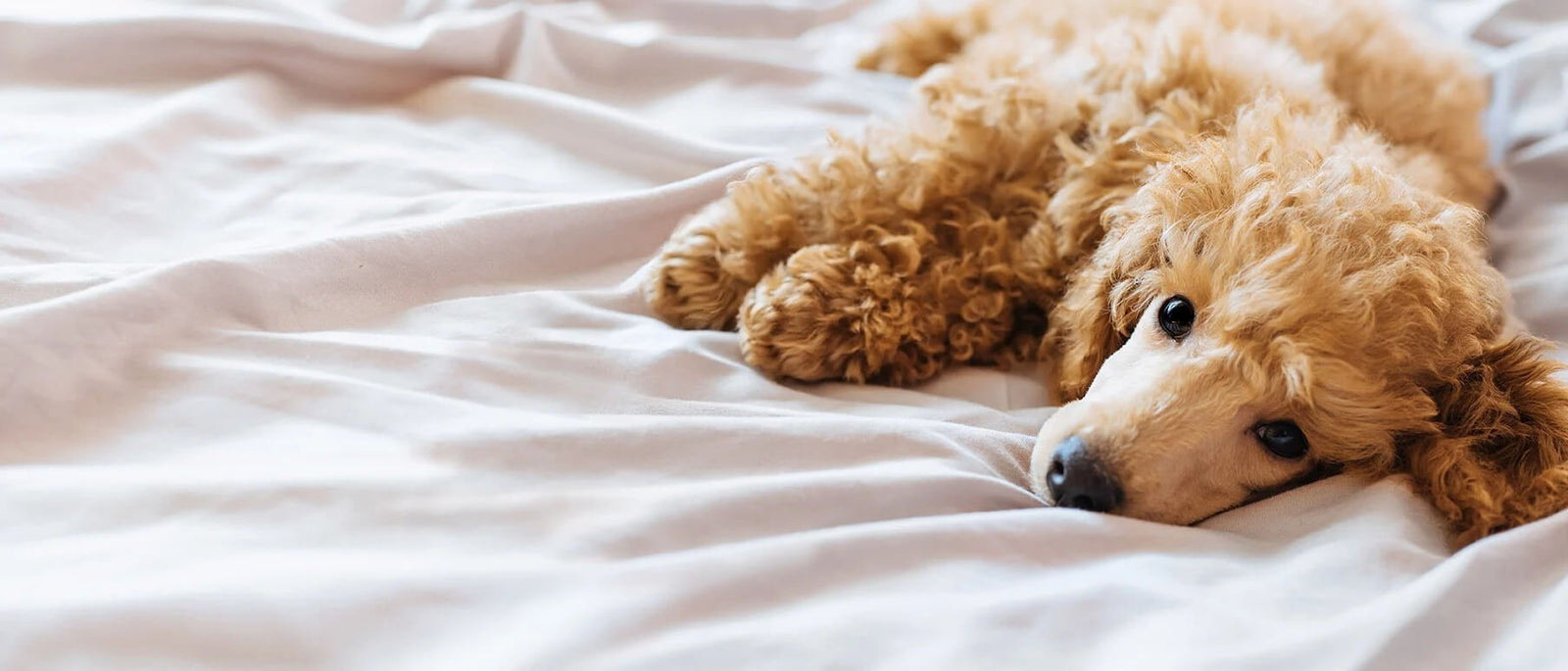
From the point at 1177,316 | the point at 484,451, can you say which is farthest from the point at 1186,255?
the point at 484,451

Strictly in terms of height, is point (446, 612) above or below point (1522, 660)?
above

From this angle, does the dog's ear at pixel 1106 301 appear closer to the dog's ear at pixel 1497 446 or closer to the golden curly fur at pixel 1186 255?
the golden curly fur at pixel 1186 255

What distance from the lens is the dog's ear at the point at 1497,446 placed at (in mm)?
1031

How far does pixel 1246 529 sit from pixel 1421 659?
27 cm

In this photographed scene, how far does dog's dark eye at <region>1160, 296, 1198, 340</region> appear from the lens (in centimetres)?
119

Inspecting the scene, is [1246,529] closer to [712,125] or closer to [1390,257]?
[1390,257]

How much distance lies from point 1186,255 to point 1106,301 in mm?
127

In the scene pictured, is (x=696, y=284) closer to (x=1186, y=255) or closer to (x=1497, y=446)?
(x=1186, y=255)

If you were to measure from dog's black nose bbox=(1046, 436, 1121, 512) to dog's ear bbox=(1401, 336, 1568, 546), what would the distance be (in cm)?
33

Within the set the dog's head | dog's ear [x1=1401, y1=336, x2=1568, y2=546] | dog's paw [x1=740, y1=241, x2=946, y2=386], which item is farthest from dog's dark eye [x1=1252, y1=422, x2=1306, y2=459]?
dog's paw [x1=740, y1=241, x2=946, y2=386]

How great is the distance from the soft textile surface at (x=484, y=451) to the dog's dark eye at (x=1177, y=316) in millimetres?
177

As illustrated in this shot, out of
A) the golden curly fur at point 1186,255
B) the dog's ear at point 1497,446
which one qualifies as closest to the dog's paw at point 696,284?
the golden curly fur at point 1186,255

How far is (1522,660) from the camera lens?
0.81m

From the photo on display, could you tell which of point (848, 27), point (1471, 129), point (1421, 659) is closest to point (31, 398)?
point (1421, 659)
